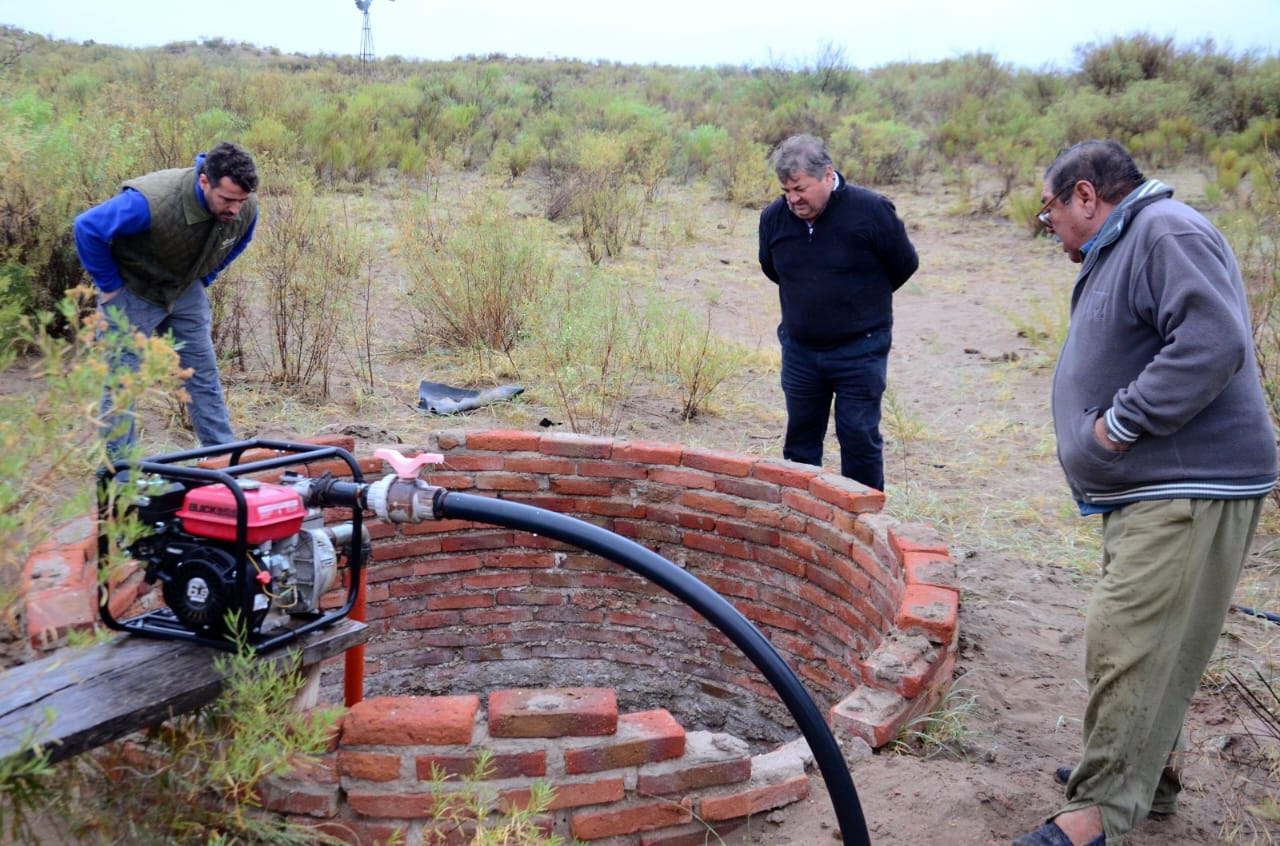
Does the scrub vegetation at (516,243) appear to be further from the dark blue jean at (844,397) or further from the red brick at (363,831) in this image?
the dark blue jean at (844,397)

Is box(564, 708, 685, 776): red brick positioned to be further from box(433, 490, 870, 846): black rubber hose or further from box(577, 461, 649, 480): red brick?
box(577, 461, 649, 480): red brick

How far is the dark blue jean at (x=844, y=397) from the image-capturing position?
4.53 m

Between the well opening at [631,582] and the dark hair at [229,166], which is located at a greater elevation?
the dark hair at [229,166]

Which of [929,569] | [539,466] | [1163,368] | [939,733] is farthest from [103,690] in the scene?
[539,466]

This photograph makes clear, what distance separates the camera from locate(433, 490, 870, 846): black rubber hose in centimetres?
220

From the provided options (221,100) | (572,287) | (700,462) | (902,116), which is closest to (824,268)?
(700,462)

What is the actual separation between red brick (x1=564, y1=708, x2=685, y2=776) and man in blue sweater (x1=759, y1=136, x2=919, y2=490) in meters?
2.28

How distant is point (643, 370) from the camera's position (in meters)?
7.45

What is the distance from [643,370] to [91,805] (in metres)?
5.61

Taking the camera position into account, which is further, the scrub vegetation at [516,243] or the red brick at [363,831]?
the scrub vegetation at [516,243]

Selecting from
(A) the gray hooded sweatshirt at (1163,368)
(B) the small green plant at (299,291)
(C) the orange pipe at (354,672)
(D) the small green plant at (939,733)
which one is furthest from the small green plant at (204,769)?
(B) the small green plant at (299,291)

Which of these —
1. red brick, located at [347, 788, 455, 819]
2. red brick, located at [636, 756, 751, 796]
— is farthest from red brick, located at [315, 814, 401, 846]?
red brick, located at [636, 756, 751, 796]

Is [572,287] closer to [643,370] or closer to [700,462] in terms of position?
[643,370]

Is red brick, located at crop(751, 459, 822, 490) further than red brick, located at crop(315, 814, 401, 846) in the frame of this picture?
Yes
